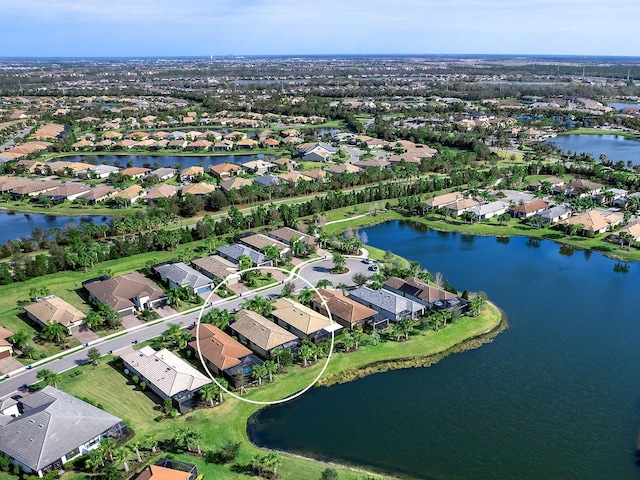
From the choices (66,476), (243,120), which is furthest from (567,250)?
(243,120)

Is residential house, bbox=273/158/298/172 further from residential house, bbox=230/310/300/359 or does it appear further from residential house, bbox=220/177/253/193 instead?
residential house, bbox=230/310/300/359

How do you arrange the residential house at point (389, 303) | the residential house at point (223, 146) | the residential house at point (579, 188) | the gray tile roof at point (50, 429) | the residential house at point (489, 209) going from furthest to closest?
the residential house at point (223, 146) → the residential house at point (579, 188) → the residential house at point (489, 209) → the residential house at point (389, 303) → the gray tile roof at point (50, 429)

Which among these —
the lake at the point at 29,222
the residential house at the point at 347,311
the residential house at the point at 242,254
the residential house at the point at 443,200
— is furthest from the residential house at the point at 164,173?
the residential house at the point at 347,311

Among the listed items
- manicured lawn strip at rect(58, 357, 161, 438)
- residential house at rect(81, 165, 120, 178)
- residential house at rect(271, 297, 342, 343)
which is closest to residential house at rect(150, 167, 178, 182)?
residential house at rect(81, 165, 120, 178)

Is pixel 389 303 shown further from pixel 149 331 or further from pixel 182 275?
pixel 149 331

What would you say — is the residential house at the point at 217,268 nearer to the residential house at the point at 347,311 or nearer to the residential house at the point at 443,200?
Result: the residential house at the point at 347,311

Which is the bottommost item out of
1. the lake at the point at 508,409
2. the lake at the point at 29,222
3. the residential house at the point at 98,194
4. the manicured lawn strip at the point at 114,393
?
the lake at the point at 508,409

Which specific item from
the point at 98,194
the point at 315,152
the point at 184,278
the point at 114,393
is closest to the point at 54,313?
the point at 184,278
